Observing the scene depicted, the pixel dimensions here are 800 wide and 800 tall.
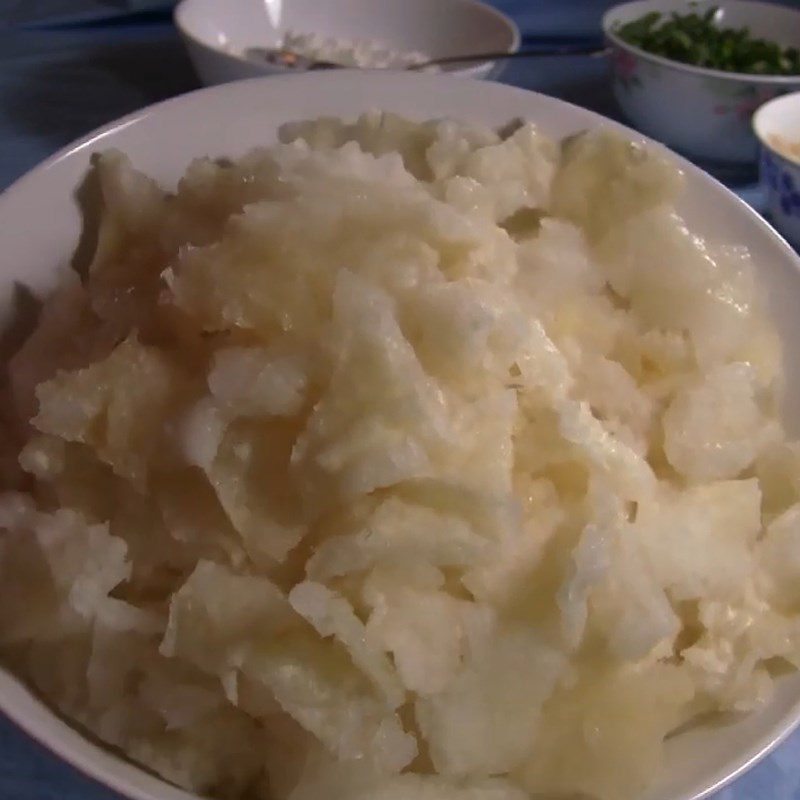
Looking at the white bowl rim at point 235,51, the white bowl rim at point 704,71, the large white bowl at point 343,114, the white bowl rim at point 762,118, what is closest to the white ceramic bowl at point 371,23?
the white bowl rim at point 235,51

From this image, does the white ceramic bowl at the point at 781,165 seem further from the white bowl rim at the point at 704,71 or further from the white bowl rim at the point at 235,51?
the white bowl rim at the point at 235,51

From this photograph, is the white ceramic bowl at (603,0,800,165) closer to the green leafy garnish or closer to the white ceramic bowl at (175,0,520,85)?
the green leafy garnish

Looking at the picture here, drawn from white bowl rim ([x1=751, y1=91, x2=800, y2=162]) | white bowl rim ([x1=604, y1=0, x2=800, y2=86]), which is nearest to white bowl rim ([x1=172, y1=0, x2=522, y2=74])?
white bowl rim ([x1=604, y1=0, x2=800, y2=86])

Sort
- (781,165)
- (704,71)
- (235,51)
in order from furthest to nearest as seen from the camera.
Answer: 1. (235,51)
2. (704,71)
3. (781,165)

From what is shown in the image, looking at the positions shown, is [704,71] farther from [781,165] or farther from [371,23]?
[371,23]

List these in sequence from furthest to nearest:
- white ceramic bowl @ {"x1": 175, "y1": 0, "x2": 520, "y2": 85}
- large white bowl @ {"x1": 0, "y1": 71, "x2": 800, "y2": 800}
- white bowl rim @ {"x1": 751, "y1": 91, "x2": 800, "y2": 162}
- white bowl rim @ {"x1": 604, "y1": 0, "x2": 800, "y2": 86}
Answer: white ceramic bowl @ {"x1": 175, "y1": 0, "x2": 520, "y2": 85} → white bowl rim @ {"x1": 604, "y1": 0, "x2": 800, "y2": 86} → white bowl rim @ {"x1": 751, "y1": 91, "x2": 800, "y2": 162} → large white bowl @ {"x1": 0, "y1": 71, "x2": 800, "y2": 800}

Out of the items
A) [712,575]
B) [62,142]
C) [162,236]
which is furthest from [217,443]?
[62,142]

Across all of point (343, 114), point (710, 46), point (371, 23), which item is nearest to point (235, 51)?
point (371, 23)
